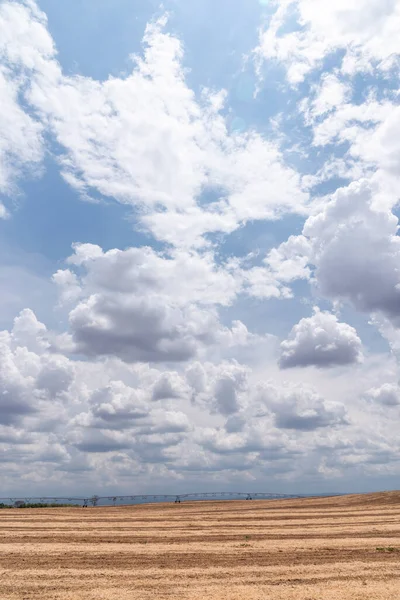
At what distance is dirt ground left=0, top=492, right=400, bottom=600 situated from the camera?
1798 cm

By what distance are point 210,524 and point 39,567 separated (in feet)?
62.8

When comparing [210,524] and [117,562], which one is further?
[210,524]

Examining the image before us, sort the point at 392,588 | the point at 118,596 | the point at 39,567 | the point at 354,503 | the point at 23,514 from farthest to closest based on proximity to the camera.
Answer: the point at 354,503 < the point at 23,514 < the point at 39,567 < the point at 392,588 < the point at 118,596

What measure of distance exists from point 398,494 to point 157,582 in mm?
47693

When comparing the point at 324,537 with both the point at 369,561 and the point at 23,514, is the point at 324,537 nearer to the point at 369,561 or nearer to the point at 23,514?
the point at 369,561

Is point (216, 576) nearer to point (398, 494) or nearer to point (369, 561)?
point (369, 561)

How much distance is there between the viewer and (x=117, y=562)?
23.0 metres

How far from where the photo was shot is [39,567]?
22.2 m

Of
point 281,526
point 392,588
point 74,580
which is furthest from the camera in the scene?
point 281,526

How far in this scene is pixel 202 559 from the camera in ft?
77.4

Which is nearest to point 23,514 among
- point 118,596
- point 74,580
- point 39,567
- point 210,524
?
point 210,524

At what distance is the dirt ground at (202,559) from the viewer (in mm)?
17984

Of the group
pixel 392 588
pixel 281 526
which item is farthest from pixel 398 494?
pixel 392 588

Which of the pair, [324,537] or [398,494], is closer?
[324,537]
